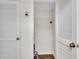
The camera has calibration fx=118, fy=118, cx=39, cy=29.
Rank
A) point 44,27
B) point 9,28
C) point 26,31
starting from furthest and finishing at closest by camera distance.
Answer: point 44,27, point 26,31, point 9,28

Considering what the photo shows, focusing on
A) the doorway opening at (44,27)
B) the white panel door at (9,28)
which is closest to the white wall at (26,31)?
the white panel door at (9,28)

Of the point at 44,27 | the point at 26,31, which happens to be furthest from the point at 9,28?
the point at 44,27

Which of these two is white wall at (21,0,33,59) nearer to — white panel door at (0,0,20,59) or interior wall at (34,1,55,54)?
white panel door at (0,0,20,59)

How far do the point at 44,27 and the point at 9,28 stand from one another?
2.98 meters

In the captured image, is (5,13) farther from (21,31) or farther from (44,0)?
(44,0)

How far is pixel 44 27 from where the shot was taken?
576 centimetres

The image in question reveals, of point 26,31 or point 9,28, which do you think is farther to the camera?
point 26,31

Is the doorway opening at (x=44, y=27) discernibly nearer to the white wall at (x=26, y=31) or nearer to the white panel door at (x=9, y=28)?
the white wall at (x=26, y=31)

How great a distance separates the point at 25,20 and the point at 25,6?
38 cm

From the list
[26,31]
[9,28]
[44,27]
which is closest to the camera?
[9,28]

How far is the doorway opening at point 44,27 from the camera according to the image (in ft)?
18.7

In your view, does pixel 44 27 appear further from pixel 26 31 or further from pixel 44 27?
pixel 26 31

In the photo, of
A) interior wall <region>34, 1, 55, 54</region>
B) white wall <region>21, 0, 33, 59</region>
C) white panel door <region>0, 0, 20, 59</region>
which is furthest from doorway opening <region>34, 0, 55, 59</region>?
white panel door <region>0, 0, 20, 59</region>

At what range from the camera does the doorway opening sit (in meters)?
5.69
